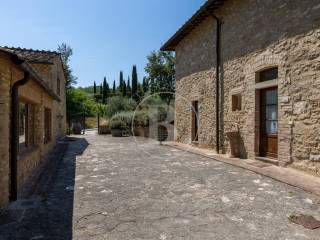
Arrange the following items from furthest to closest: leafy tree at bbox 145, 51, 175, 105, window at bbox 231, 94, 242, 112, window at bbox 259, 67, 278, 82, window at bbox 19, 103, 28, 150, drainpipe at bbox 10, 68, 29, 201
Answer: leafy tree at bbox 145, 51, 175, 105
window at bbox 231, 94, 242, 112
window at bbox 19, 103, 28, 150
window at bbox 259, 67, 278, 82
drainpipe at bbox 10, 68, 29, 201

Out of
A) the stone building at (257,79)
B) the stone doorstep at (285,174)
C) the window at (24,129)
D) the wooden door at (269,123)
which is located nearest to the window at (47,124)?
the window at (24,129)

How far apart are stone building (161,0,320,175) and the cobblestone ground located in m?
1.45

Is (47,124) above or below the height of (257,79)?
below

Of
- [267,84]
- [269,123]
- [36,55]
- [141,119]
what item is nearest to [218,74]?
[267,84]

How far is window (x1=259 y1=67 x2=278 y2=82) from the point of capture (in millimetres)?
7117

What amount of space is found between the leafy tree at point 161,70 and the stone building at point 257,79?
49.4 ft

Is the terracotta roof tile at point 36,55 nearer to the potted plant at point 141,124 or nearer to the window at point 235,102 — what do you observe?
the potted plant at point 141,124

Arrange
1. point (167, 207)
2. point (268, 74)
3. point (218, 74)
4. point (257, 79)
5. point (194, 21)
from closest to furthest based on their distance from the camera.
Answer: point (167, 207) → point (268, 74) → point (257, 79) → point (218, 74) → point (194, 21)

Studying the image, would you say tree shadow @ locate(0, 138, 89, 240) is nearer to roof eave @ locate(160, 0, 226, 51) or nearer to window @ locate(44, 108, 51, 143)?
window @ locate(44, 108, 51, 143)

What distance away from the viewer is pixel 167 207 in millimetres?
3955

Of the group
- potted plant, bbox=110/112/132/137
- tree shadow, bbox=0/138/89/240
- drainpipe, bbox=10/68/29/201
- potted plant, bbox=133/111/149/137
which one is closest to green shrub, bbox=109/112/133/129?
potted plant, bbox=110/112/132/137

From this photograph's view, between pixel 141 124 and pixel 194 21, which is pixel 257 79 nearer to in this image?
pixel 194 21

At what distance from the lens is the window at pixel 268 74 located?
7.12 m

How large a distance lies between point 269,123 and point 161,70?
2047 cm
